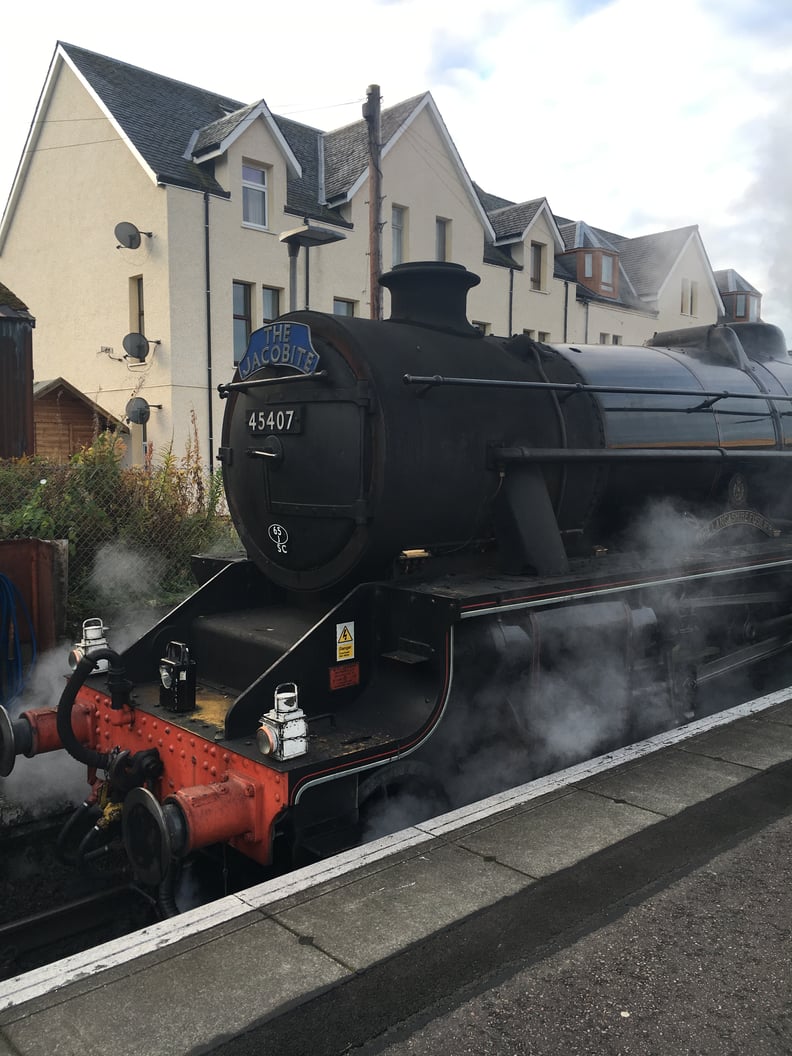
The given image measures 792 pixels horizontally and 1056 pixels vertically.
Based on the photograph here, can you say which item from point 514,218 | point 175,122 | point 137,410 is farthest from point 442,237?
point 137,410

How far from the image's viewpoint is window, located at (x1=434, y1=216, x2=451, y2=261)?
64.7ft

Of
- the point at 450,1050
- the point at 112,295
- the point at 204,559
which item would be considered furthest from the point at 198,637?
the point at 112,295

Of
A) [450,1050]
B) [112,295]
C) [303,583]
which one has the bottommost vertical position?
[450,1050]

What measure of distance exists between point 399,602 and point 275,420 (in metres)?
1.11

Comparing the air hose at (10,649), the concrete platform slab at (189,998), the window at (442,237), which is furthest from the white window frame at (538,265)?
the concrete platform slab at (189,998)

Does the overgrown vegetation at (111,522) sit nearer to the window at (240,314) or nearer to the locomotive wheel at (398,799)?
the locomotive wheel at (398,799)

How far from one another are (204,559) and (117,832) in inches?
63.4

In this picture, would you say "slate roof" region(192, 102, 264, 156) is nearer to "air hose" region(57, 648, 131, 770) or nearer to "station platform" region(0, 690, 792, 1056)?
"air hose" region(57, 648, 131, 770)

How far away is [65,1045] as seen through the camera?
7.41ft

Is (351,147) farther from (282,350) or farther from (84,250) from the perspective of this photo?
(282,350)

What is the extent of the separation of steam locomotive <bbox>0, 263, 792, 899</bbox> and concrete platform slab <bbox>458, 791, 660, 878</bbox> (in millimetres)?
523

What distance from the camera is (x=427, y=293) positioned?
4539 millimetres

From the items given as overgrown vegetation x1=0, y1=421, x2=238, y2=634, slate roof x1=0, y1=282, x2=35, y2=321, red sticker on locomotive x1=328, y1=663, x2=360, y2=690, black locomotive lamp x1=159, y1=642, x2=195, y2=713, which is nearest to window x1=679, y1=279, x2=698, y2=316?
slate roof x1=0, y1=282, x2=35, y2=321

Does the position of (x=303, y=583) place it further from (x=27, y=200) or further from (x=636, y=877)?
(x=27, y=200)
